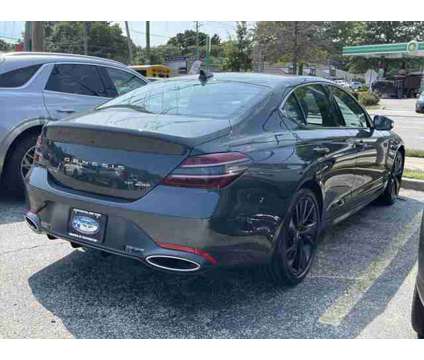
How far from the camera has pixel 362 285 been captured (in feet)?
11.9

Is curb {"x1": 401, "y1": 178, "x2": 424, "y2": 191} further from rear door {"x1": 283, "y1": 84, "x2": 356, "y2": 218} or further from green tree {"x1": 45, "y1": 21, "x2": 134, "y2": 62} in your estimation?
green tree {"x1": 45, "y1": 21, "x2": 134, "y2": 62}

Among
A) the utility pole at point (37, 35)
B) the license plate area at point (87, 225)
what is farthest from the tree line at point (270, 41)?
the license plate area at point (87, 225)

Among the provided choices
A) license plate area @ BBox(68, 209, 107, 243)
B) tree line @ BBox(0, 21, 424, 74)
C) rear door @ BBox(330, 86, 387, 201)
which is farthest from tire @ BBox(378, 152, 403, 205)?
tree line @ BBox(0, 21, 424, 74)

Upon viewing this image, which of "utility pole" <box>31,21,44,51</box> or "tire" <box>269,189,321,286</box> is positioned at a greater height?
"utility pole" <box>31,21,44,51</box>

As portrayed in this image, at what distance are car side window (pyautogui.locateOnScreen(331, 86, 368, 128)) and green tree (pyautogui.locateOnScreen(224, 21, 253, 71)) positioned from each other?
43613 mm

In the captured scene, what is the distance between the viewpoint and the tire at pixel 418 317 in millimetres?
2787

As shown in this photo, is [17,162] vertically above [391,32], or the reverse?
[391,32]

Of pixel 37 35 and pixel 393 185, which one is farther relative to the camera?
pixel 37 35

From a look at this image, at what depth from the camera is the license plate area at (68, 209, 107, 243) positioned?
117 inches

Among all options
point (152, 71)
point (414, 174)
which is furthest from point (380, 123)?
point (152, 71)

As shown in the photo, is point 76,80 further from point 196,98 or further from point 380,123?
point 380,123

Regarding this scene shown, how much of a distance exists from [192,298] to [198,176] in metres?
0.96

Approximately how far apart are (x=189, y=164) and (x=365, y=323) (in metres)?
1.48

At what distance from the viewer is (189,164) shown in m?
2.79
